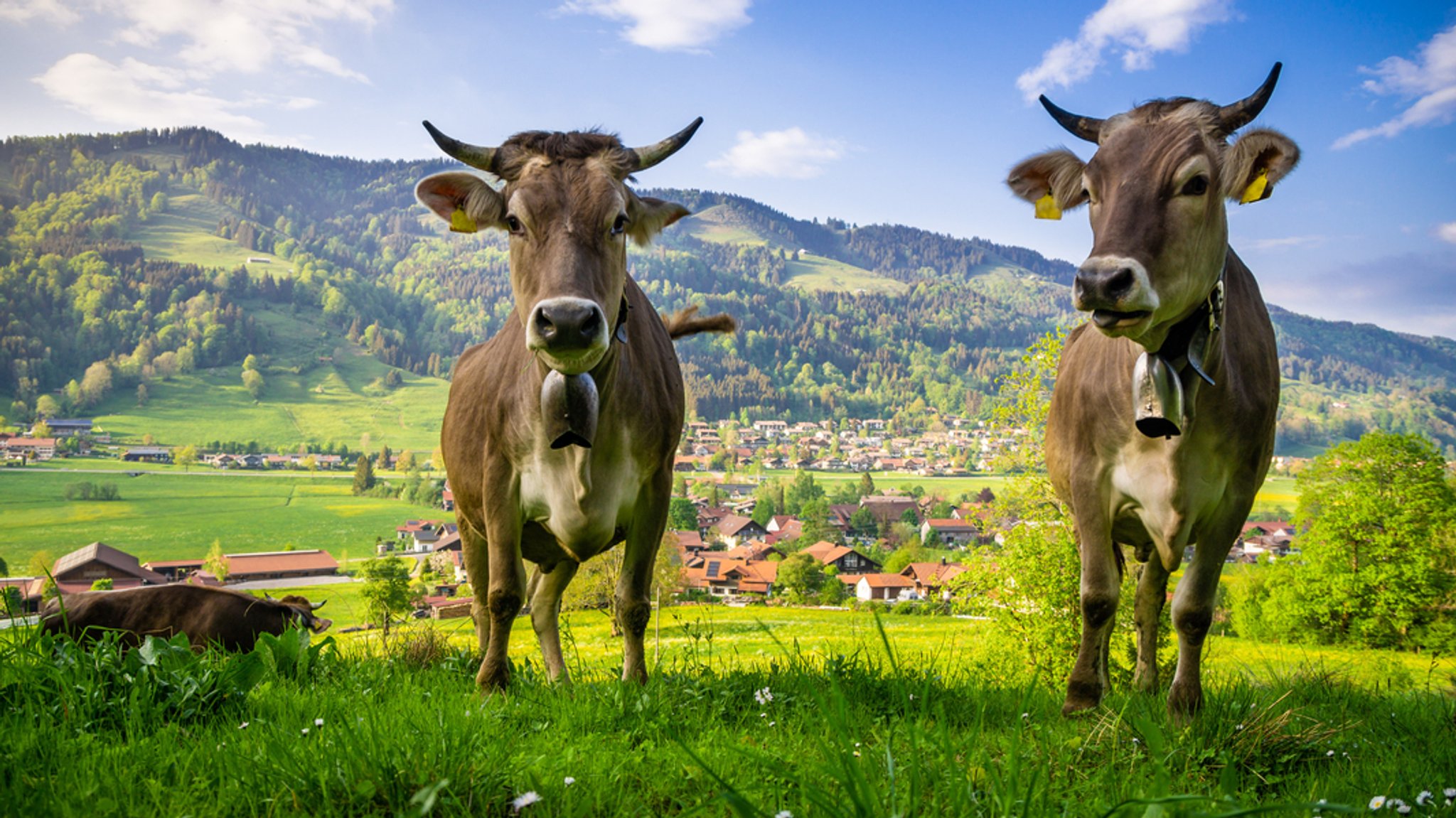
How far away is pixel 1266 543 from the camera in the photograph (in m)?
65.0

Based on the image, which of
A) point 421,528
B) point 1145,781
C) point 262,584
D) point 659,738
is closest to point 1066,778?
point 1145,781

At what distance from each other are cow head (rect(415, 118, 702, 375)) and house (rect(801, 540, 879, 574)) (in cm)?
9183

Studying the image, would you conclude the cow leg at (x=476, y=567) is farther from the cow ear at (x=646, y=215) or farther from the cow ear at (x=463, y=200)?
the cow ear at (x=646, y=215)

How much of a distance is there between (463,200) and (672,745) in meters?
3.65

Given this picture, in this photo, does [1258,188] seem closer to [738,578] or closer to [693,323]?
[693,323]

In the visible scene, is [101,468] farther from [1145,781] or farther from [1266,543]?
[1145,781]

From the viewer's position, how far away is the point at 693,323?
7797 mm

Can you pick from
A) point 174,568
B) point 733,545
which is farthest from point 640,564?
point 733,545

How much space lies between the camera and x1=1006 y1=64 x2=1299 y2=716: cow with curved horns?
426 centimetres

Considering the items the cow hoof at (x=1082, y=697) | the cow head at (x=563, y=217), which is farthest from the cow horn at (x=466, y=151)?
the cow hoof at (x=1082, y=697)

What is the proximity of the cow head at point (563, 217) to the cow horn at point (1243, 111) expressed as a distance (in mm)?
3018

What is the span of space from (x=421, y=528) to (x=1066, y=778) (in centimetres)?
14227

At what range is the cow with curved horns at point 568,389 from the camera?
4824 mm

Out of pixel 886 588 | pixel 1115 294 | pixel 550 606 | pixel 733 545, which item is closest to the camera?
pixel 1115 294
